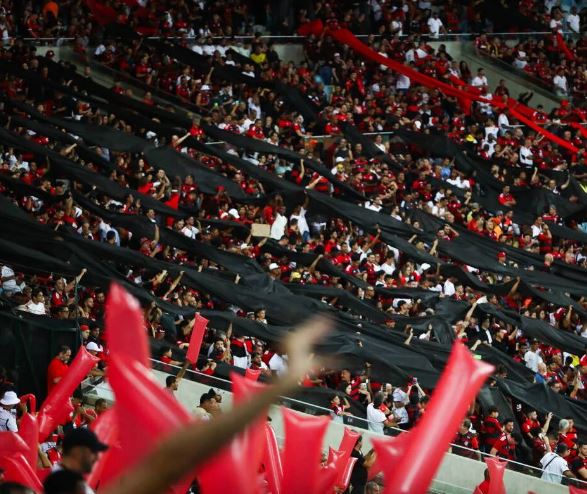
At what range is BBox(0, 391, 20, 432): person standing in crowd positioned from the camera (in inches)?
402

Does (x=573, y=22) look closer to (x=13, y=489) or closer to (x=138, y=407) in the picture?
(x=13, y=489)

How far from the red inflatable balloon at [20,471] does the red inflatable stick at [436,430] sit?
2205mm

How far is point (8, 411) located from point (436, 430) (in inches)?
268

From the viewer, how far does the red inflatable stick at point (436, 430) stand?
13.4ft

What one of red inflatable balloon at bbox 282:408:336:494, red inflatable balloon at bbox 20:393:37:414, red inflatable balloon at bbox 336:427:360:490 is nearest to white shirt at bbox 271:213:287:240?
red inflatable balloon at bbox 20:393:37:414

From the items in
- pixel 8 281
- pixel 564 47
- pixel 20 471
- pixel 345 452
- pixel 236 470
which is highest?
pixel 236 470

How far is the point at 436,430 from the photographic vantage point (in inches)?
163

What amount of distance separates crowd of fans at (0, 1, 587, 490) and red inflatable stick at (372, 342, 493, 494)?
19.2ft

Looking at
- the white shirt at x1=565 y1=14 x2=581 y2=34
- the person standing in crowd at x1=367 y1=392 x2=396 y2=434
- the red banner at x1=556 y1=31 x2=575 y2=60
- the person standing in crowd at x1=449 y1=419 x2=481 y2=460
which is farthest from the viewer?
the white shirt at x1=565 y1=14 x2=581 y2=34

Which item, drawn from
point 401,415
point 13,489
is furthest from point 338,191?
point 13,489

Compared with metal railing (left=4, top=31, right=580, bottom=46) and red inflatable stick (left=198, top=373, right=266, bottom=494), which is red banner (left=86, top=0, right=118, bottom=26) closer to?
metal railing (left=4, top=31, right=580, bottom=46)

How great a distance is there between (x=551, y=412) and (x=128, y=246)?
5.48m

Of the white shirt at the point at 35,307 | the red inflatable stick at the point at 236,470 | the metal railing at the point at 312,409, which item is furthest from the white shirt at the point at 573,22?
the red inflatable stick at the point at 236,470

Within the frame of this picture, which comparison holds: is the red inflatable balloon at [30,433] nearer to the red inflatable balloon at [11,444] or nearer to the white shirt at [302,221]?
the red inflatable balloon at [11,444]
